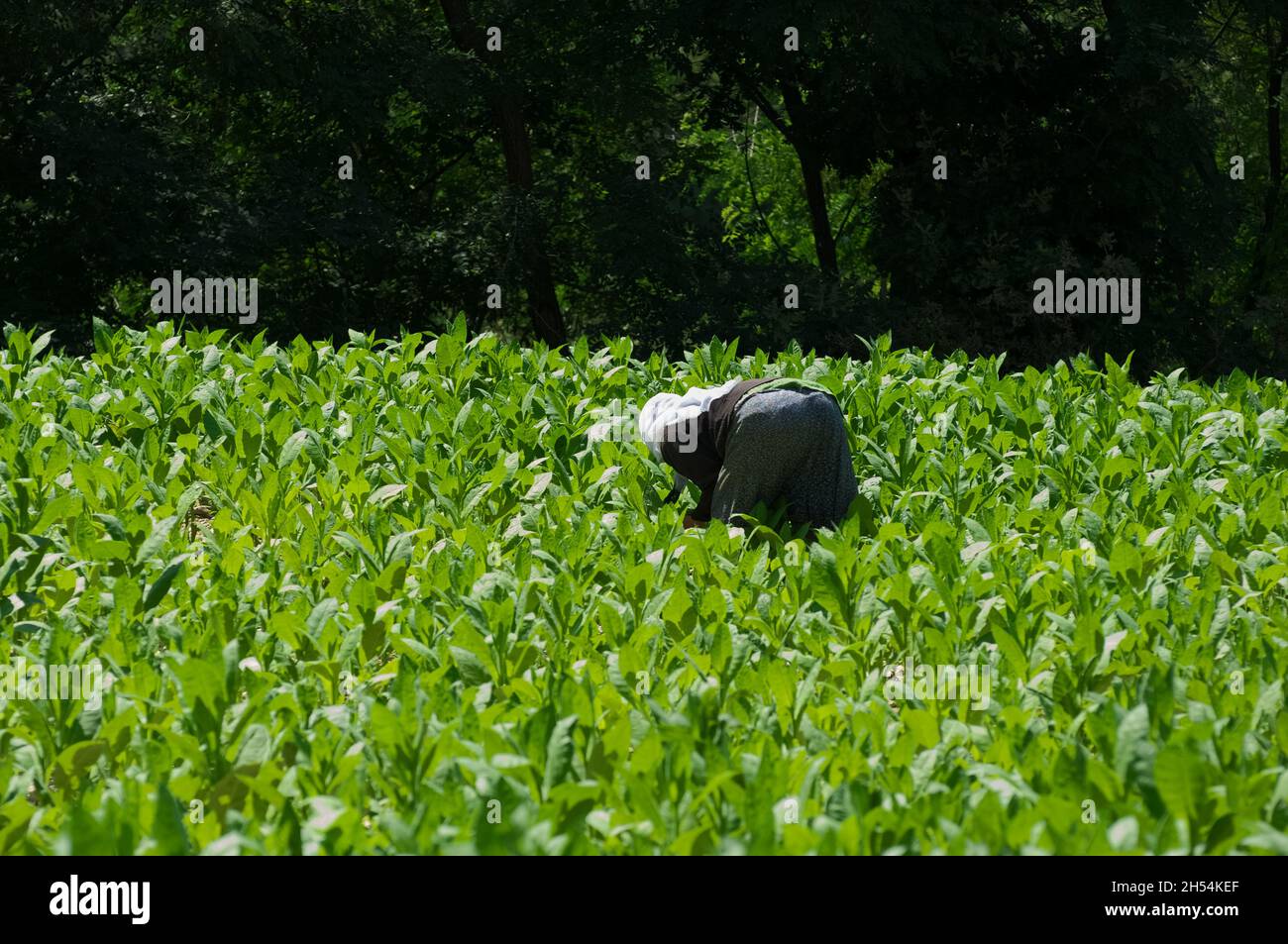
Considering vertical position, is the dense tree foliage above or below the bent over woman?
above

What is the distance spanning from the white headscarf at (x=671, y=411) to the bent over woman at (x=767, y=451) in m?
0.01

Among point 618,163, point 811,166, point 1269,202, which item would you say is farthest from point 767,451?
point 1269,202

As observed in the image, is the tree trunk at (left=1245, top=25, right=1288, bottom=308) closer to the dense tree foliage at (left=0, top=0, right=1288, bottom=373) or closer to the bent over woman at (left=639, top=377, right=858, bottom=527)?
the dense tree foliage at (left=0, top=0, right=1288, bottom=373)

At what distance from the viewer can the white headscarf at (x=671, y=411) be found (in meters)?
6.12

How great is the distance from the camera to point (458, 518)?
Answer: 226 inches

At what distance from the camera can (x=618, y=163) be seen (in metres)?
18.7

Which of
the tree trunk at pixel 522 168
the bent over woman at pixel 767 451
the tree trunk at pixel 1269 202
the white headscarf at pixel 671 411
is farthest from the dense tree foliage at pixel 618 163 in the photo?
the bent over woman at pixel 767 451

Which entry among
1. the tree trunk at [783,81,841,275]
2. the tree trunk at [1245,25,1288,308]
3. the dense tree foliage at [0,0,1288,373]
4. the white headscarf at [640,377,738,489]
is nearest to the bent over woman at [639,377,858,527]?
the white headscarf at [640,377,738,489]

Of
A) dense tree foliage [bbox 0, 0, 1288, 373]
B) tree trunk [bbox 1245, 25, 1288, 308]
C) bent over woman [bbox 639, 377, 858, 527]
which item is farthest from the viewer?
tree trunk [bbox 1245, 25, 1288, 308]

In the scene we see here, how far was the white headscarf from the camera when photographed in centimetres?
612

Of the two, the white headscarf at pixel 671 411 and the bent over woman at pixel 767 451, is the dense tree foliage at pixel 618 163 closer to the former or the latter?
the white headscarf at pixel 671 411

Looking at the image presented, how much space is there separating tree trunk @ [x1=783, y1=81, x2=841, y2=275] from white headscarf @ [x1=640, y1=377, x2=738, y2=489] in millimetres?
13551

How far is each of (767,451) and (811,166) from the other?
51.6ft

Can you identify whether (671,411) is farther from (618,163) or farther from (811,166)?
(811,166)
